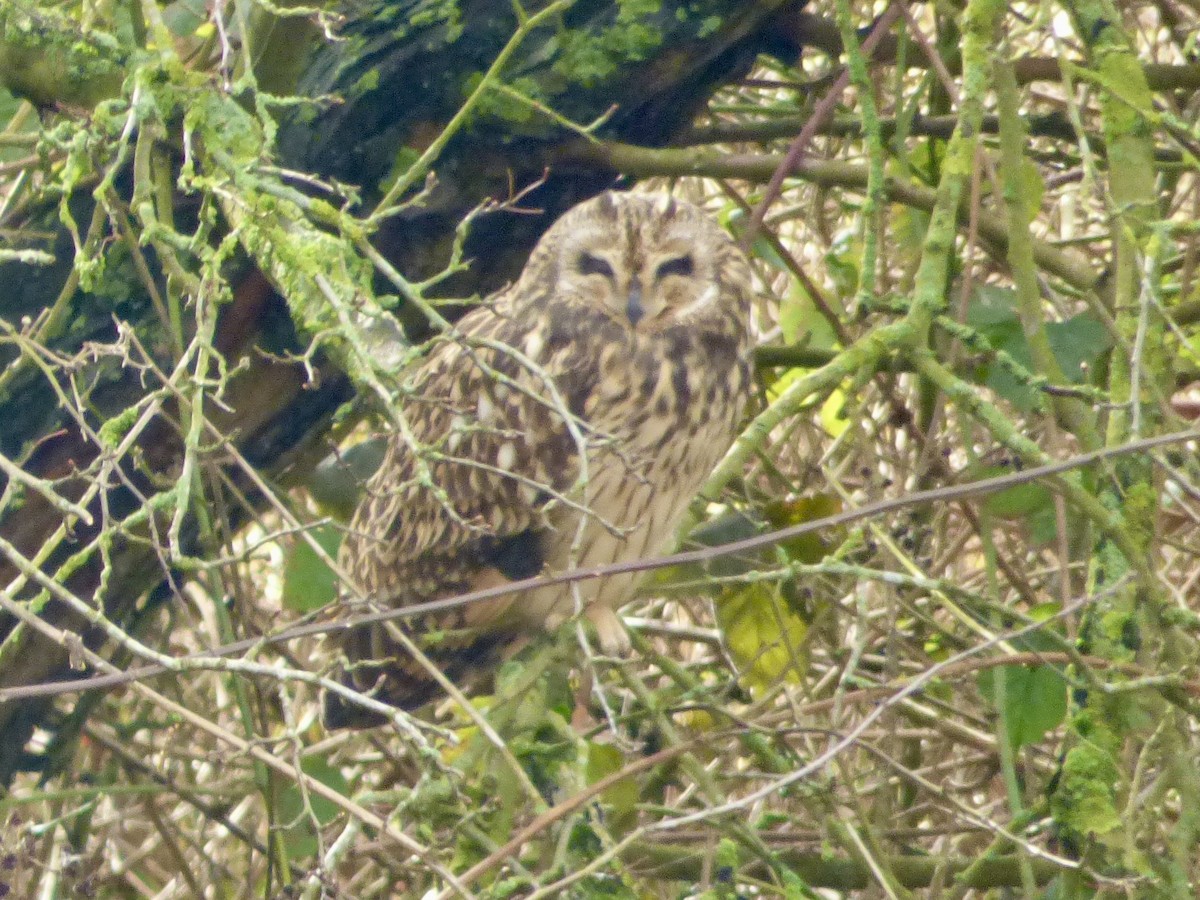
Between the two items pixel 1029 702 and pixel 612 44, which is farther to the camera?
pixel 612 44

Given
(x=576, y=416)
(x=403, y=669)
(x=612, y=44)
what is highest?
(x=612, y=44)

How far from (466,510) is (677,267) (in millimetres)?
404

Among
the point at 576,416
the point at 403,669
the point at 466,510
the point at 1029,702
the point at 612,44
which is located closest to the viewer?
the point at 1029,702

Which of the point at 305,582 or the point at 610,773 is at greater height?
the point at 305,582

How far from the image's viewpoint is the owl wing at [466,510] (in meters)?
1.92

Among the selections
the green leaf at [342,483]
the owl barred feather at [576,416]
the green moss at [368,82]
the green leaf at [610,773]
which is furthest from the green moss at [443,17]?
the green leaf at [610,773]

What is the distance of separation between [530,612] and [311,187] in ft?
2.00

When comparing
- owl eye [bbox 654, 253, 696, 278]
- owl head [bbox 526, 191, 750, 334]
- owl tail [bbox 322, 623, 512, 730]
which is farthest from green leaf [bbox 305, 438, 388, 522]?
owl eye [bbox 654, 253, 696, 278]

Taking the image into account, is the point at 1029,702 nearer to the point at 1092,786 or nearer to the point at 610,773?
the point at 1092,786

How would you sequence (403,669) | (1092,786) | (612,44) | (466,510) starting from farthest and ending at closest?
(403,669), (466,510), (612,44), (1092,786)

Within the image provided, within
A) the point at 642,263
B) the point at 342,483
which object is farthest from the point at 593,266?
the point at 342,483

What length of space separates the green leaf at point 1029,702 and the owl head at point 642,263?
635 millimetres

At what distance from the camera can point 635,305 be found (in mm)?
1937

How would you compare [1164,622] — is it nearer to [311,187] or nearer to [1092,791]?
[1092,791]
